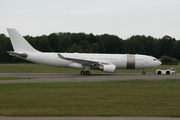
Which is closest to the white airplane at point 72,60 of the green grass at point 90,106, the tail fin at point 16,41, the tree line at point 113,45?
the tail fin at point 16,41

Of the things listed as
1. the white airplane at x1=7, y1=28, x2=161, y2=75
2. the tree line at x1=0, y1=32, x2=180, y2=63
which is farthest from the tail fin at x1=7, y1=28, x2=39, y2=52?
the tree line at x1=0, y1=32, x2=180, y2=63

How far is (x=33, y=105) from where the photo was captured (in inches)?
572

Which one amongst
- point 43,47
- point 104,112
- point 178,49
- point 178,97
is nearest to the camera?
point 104,112

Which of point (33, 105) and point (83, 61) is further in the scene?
point (83, 61)

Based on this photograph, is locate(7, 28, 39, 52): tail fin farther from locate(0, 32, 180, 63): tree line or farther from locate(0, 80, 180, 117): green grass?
locate(0, 32, 180, 63): tree line

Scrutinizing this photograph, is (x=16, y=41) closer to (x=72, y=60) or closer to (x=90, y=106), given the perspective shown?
(x=72, y=60)

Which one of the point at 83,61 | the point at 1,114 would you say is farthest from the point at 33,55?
the point at 1,114

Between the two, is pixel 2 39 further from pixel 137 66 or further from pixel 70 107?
pixel 70 107

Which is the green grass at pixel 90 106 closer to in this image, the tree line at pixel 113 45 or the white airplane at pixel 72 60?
the white airplane at pixel 72 60

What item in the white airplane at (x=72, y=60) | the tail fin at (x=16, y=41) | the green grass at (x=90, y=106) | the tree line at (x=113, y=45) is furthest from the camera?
the tree line at (x=113, y=45)

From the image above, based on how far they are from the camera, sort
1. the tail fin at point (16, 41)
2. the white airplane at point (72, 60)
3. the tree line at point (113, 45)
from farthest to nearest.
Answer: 1. the tree line at point (113, 45)
2. the tail fin at point (16, 41)
3. the white airplane at point (72, 60)

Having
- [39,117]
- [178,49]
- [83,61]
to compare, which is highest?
[178,49]

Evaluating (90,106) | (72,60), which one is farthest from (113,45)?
(90,106)

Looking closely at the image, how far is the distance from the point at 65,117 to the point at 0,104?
4.53 m
